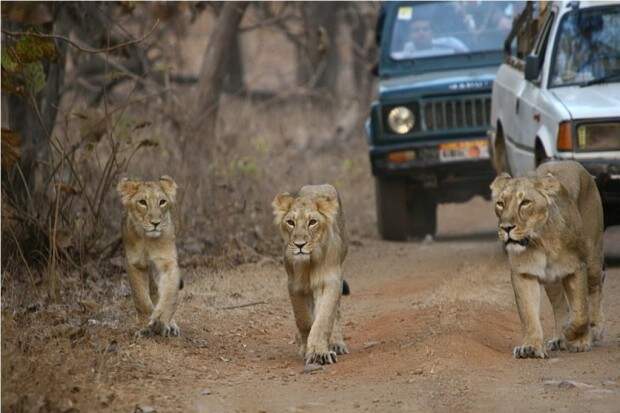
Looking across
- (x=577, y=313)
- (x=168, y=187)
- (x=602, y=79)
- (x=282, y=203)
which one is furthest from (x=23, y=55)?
(x=602, y=79)

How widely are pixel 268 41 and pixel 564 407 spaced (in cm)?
3401

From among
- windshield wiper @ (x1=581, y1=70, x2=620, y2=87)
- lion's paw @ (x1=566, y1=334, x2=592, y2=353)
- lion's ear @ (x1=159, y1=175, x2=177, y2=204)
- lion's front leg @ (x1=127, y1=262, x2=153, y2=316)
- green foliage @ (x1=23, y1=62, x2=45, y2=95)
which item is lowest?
lion's paw @ (x1=566, y1=334, x2=592, y2=353)

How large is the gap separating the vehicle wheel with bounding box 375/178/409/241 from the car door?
9.00 ft

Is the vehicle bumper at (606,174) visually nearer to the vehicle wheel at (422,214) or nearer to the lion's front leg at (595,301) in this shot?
the lion's front leg at (595,301)

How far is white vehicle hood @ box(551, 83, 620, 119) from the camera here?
10.4 m

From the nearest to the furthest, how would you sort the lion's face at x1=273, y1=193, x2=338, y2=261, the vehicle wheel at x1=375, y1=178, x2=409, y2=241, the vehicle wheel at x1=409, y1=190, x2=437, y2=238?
the lion's face at x1=273, y1=193, x2=338, y2=261
the vehicle wheel at x1=375, y1=178, x2=409, y2=241
the vehicle wheel at x1=409, y1=190, x2=437, y2=238

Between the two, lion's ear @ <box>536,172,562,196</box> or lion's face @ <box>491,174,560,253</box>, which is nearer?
lion's face @ <box>491,174,560,253</box>

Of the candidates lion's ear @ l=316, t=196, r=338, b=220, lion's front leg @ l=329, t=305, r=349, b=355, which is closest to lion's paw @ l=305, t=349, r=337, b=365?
lion's front leg @ l=329, t=305, r=349, b=355

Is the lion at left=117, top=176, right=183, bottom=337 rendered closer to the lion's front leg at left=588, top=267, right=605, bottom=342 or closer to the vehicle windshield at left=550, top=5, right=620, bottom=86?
the lion's front leg at left=588, top=267, right=605, bottom=342

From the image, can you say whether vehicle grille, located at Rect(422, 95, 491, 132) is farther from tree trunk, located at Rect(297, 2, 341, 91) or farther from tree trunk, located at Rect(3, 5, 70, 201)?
tree trunk, located at Rect(297, 2, 341, 91)

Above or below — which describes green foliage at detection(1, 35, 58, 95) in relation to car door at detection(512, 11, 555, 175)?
above

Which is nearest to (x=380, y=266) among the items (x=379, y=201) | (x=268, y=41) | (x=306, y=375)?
(x=379, y=201)

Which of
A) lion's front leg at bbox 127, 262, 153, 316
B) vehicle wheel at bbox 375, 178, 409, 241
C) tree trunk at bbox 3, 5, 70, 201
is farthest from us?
vehicle wheel at bbox 375, 178, 409, 241

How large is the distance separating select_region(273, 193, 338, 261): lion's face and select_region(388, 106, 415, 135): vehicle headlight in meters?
6.41
